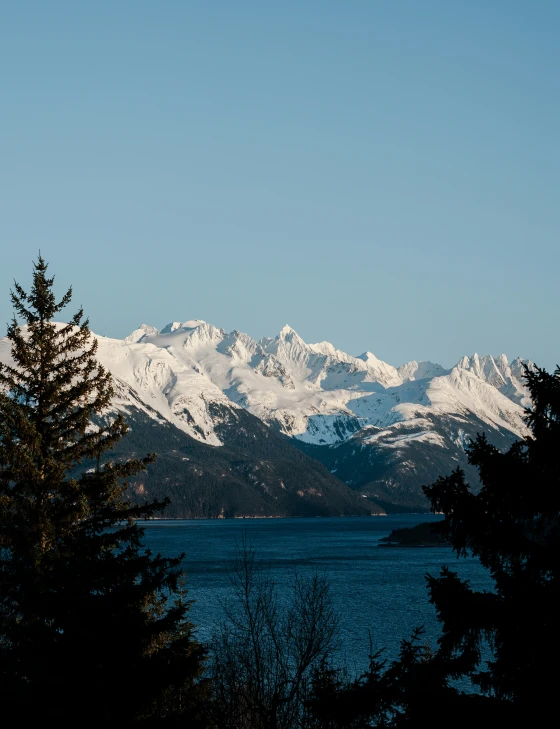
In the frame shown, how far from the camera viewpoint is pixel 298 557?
181500 millimetres

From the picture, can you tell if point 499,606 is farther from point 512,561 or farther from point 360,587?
point 360,587

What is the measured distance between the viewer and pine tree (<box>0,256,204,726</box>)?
19031 mm

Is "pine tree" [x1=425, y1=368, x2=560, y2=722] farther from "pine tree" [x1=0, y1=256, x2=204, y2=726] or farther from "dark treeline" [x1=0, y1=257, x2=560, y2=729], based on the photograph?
"pine tree" [x1=0, y1=256, x2=204, y2=726]

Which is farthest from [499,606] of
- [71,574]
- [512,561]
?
[71,574]

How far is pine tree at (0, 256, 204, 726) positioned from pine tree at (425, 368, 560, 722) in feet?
24.3

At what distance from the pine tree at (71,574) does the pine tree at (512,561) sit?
7413 mm

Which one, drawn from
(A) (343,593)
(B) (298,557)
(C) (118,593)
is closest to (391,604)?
(A) (343,593)

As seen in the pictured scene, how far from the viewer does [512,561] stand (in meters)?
15.7

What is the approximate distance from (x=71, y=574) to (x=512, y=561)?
10.1 metres

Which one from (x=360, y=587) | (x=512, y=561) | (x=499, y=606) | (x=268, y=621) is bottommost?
(x=360, y=587)

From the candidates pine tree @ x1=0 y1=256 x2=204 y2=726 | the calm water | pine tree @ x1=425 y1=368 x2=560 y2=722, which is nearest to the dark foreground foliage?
pine tree @ x1=425 y1=368 x2=560 y2=722

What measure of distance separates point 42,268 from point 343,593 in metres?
92.9

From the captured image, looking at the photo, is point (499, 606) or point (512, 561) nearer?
point (499, 606)

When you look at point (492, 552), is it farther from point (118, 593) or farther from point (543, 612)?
point (118, 593)
